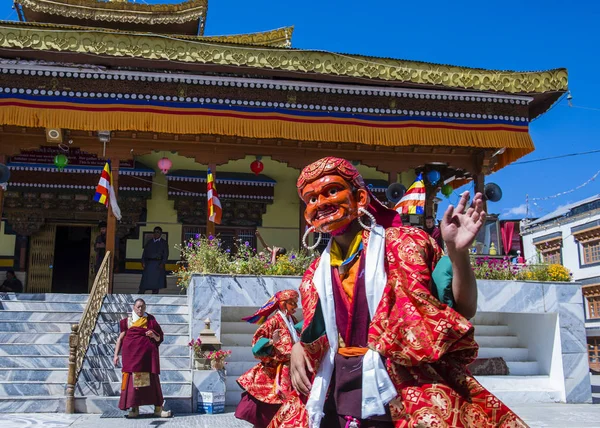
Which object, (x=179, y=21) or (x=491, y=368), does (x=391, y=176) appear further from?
(x=179, y=21)

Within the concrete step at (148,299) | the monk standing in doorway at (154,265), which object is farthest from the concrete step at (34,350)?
the monk standing in doorway at (154,265)

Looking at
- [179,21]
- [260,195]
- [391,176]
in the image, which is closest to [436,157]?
[391,176]

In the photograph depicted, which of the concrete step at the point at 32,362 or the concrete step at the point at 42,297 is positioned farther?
the concrete step at the point at 42,297

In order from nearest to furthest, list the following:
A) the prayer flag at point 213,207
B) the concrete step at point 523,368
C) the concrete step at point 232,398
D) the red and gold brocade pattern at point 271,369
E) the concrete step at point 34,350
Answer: the red and gold brocade pattern at point 271,369 → the concrete step at point 34,350 → the concrete step at point 232,398 → the concrete step at point 523,368 → the prayer flag at point 213,207

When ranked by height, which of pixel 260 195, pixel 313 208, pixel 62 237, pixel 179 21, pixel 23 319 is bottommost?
pixel 23 319

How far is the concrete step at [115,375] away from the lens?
9273 mm

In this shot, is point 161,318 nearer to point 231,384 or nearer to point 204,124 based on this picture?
point 231,384

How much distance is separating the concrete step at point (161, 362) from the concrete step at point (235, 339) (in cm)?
90

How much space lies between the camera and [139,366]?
8.45 m

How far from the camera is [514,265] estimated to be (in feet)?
40.8

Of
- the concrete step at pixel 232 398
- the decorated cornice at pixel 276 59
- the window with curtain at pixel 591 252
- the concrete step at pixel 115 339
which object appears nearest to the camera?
the concrete step at pixel 232 398

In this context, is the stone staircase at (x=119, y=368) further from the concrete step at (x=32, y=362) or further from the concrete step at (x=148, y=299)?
the concrete step at (x=32, y=362)

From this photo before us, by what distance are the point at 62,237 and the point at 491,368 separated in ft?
39.3

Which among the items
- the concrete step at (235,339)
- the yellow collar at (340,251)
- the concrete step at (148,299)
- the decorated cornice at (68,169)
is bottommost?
the concrete step at (235,339)
